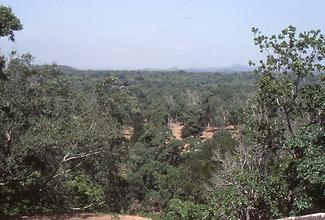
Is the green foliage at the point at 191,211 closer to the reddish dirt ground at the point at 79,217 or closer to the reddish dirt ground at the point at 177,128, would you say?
the reddish dirt ground at the point at 79,217

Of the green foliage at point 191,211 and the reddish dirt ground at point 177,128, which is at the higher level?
the green foliage at point 191,211

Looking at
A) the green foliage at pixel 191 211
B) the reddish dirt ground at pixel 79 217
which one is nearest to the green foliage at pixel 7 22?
the reddish dirt ground at pixel 79 217

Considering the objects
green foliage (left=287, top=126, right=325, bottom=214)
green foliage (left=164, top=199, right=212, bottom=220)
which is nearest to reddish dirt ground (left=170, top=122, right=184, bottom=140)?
green foliage (left=164, top=199, right=212, bottom=220)

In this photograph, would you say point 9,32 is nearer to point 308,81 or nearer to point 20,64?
point 20,64

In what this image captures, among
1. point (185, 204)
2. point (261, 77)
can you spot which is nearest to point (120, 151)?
point (185, 204)

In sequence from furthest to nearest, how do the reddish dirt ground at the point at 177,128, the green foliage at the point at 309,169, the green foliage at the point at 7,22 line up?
1. the reddish dirt ground at the point at 177,128
2. the green foliage at the point at 7,22
3. the green foliage at the point at 309,169

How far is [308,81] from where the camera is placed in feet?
31.9

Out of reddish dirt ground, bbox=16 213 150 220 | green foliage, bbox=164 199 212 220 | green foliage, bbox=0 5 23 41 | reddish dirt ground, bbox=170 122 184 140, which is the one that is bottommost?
reddish dirt ground, bbox=170 122 184 140

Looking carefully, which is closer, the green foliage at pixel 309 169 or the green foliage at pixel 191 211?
the green foliage at pixel 309 169

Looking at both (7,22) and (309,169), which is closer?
(309,169)

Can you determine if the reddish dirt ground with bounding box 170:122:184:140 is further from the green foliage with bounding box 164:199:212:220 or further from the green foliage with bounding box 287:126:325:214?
the green foliage with bounding box 287:126:325:214

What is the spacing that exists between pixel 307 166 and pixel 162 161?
68.6 ft

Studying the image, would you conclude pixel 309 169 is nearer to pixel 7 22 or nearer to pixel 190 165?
pixel 7 22

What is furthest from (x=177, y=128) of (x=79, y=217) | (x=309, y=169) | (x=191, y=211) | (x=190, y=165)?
(x=309, y=169)
